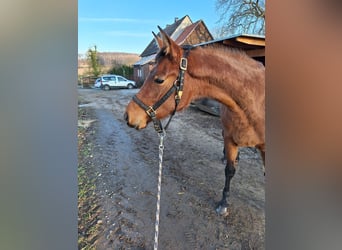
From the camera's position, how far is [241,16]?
83cm

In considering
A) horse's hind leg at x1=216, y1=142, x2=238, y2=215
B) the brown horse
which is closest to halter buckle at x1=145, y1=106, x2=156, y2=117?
the brown horse

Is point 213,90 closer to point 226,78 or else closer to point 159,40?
point 226,78

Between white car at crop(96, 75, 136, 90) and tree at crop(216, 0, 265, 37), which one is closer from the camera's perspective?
tree at crop(216, 0, 265, 37)

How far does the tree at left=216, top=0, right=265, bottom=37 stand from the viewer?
783 mm

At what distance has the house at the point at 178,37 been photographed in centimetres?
87

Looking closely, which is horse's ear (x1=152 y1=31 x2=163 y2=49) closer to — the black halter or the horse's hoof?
the black halter

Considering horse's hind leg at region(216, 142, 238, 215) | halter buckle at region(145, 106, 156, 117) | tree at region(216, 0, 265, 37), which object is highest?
tree at region(216, 0, 265, 37)

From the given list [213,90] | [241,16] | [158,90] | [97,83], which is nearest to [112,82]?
[97,83]

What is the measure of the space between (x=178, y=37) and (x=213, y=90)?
0.21 meters

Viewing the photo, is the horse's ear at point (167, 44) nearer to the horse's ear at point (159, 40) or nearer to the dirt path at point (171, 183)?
the horse's ear at point (159, 40)
